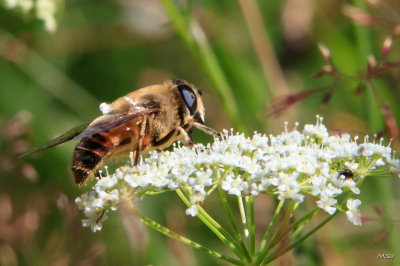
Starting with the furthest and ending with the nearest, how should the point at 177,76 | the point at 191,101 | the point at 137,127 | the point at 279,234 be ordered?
1. the point at 177,76
2. the point at 191,101
3. the point at 137,127
4. the point at 279,234

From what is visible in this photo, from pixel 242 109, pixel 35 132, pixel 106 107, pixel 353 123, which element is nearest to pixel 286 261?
pixel 106 107

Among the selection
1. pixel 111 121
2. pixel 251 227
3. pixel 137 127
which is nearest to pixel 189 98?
pixel 137 127

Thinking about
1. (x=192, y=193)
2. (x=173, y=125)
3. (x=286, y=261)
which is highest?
(x=173, y=125)

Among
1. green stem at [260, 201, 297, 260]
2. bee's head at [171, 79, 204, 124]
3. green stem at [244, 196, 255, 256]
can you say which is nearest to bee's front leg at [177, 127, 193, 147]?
bee's head at [171, 79, 204, 124]

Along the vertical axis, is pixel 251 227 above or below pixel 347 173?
below

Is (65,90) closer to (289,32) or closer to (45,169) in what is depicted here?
(45,169)

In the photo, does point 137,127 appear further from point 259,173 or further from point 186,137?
point 259,173

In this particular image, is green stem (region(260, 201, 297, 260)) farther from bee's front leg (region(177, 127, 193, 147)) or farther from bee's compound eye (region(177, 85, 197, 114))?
bee's compound eye (region(177, 85, 197, 114))
